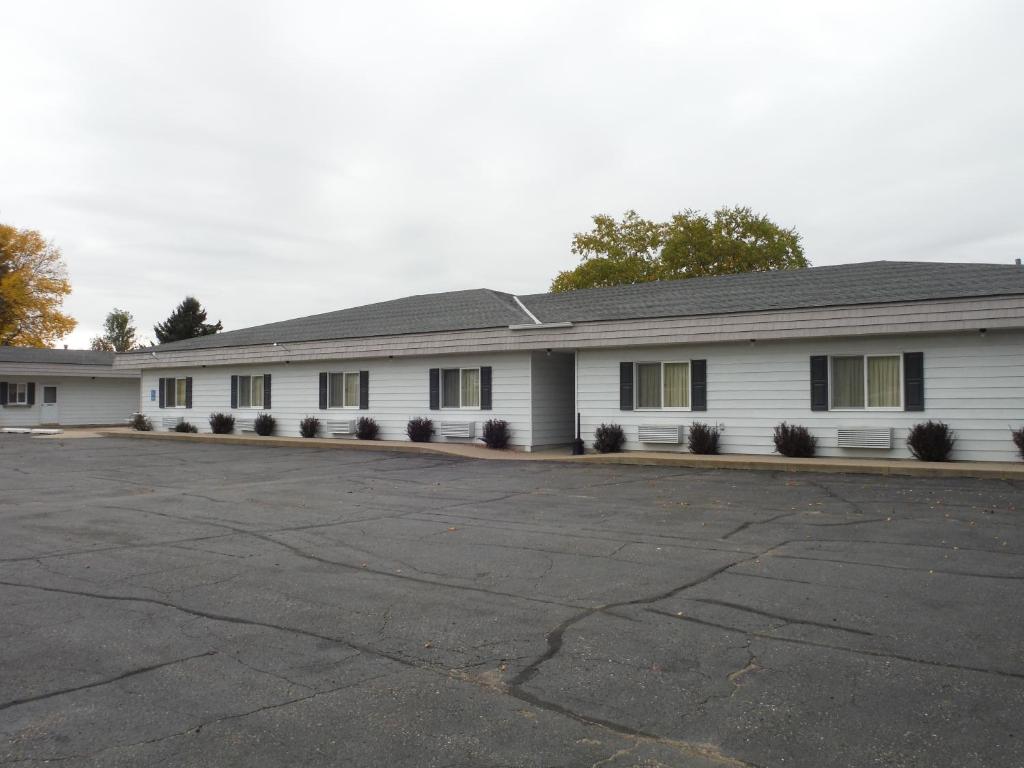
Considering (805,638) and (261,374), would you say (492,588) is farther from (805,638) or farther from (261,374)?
(261,374)

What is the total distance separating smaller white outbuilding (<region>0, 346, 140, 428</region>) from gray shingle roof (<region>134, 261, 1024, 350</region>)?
7882mm

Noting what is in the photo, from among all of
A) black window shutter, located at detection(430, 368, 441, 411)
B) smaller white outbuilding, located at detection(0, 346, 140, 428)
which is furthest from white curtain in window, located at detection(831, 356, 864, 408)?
smaller white outbuilding, located at detection(0, 346, 140, 428)

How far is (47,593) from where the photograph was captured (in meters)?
6.54

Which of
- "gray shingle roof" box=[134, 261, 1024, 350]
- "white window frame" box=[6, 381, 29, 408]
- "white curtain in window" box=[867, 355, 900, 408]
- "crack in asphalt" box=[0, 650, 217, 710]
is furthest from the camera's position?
"white window frame" box=[6, 381, 29, 408]

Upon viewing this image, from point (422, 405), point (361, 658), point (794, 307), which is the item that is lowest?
point (361, 658)

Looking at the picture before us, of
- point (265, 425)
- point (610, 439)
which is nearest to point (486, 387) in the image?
point (610, 439)

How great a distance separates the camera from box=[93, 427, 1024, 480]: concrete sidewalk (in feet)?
46.3

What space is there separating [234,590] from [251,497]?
6146mm

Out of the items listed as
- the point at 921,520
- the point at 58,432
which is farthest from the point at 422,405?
the point at 58,432

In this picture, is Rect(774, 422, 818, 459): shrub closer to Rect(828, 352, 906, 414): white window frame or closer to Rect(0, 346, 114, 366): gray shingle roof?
Rect(828, 352, 906, 414): white window frame

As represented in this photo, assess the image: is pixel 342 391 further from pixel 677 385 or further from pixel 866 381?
pixel 866 381

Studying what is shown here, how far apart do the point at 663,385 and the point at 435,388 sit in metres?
6.72

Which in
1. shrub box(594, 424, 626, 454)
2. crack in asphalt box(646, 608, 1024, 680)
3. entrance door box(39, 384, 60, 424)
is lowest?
crack in asphalt box(646, 608, 1024, 680)

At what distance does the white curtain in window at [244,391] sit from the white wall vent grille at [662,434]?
1488 cm
